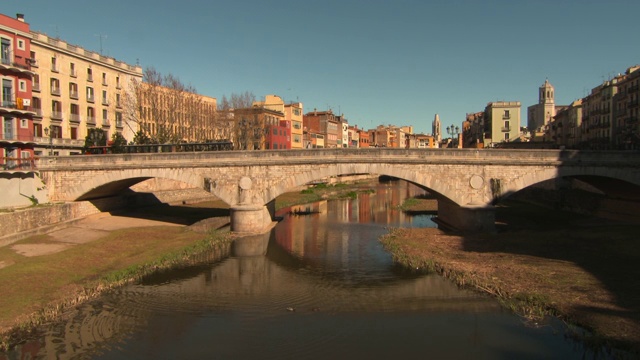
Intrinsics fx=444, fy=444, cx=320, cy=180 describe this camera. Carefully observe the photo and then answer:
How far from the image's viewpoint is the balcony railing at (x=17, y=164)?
36.2 meters

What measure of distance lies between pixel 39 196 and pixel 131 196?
1054 cm

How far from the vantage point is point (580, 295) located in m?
19.7

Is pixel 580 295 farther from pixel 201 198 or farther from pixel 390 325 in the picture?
pixel 201 198

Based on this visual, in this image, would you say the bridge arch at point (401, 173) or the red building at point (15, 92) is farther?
the red building at point (15, 92)

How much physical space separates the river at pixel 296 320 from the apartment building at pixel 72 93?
31867 millimetres

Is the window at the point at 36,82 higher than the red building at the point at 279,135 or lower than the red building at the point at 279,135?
higher

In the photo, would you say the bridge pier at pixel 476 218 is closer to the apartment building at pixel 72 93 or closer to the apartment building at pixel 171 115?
the apartment building at pixel 171 115

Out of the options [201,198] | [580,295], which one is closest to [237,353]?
[580,295]

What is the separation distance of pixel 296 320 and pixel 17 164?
105 feet

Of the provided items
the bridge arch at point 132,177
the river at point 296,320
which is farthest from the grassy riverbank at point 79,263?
the bridge arch at point 132,177

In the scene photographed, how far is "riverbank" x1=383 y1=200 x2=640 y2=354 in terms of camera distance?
57.8 feet

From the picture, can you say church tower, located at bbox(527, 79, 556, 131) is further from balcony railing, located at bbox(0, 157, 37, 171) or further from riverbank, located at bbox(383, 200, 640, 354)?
balcony railing, located at bbox(0, 157, 37, 171)

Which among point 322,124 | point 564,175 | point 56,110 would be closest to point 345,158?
point 564,175

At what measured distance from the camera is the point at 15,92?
132 feet
